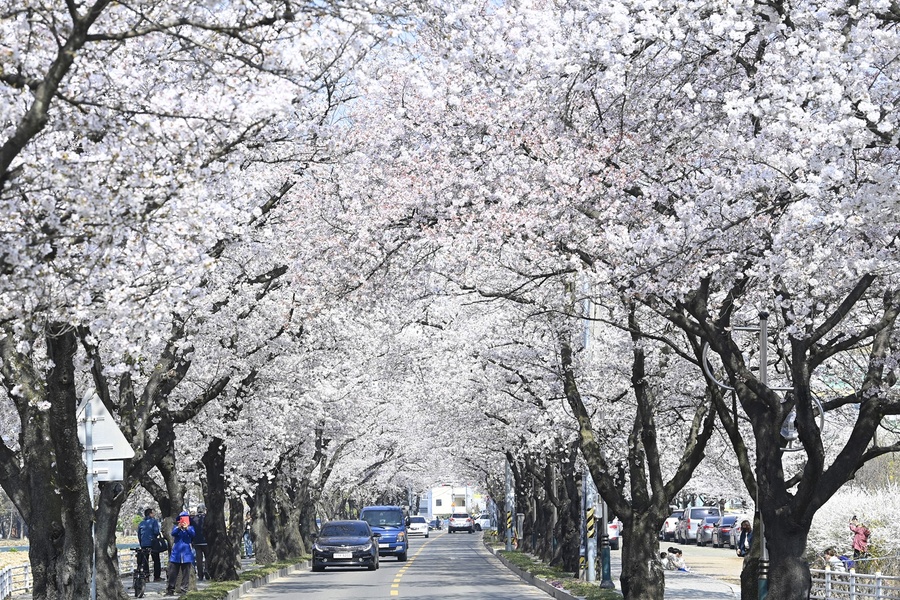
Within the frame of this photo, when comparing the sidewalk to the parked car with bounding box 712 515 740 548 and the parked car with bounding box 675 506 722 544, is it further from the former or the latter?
the parked car with bounding box 675 506 722 544

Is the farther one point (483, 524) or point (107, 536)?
point (483, 524)

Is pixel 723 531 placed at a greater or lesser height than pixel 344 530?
greater

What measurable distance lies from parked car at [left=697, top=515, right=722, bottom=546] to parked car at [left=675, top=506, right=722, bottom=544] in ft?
1.97

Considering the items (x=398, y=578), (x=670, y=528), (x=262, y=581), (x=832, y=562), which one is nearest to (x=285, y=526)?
(x=398, y=578)

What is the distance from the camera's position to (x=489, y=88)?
14953 millimetres

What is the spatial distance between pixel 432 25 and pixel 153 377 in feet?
22.6

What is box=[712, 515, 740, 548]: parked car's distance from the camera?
60744mm

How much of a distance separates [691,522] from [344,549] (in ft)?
112

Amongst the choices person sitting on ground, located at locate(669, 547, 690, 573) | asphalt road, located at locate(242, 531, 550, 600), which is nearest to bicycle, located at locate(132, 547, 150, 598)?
asphalt road, located at locate(242, 531, 550, 600)

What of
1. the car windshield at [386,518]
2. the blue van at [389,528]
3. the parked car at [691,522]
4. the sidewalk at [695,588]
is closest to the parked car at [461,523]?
the parked car at [691,522]

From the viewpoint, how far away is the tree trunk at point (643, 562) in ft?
67.9

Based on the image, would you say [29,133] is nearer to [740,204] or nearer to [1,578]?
[740,204]

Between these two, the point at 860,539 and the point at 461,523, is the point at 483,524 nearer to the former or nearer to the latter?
the point at 461,523

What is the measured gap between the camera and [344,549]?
39219 millimetres
